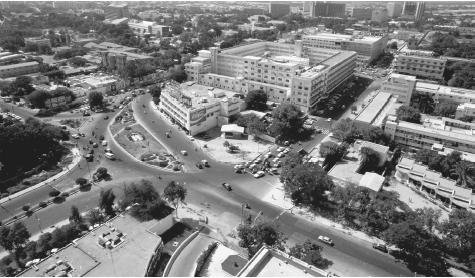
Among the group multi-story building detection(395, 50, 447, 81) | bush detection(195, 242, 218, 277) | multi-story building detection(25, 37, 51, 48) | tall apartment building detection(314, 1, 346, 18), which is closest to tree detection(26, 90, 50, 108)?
bush detection(195, 242, 218, 277)

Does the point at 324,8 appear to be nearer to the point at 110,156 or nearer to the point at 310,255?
the point at 110,156

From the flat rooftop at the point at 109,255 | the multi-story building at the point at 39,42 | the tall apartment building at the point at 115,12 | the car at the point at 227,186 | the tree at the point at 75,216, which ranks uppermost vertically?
the tall apartment building at the point at 115,12

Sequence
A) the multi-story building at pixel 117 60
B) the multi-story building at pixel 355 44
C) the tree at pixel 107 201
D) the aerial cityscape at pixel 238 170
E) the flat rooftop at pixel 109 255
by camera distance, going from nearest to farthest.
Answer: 1. the flat rooftop at pixel 109 255
2. the aerial cityscape at pixel 238 170
3. the tree at pixel 107 201
4. the multi-story building at pixel 117 60
5. the multi-story building at pixel 355 44

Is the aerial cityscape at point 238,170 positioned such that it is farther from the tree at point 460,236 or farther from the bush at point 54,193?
the bush at point 54,193

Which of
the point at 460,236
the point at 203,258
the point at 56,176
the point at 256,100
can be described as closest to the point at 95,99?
the point at 56,176

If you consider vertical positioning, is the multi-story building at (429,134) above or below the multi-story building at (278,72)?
below

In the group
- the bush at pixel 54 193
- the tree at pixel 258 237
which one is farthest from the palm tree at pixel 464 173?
the bush at pixel 54 193
